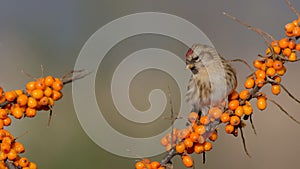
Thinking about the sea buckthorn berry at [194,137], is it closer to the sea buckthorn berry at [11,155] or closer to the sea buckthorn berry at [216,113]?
Result: the sea buckthorn berry at [216,113]

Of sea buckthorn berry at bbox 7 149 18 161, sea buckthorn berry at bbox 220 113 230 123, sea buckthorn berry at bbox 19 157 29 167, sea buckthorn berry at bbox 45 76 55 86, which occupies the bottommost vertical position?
sea buckthorn berry at bbox 220 113 230 123

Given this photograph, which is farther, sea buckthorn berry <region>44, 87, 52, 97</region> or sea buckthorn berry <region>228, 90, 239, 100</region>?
sea buckthorn berry <region>228, 90, 239, 100</region>

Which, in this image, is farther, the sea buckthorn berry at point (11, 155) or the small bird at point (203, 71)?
the small bird at point (203, 71)

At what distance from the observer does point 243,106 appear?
918 millimetres

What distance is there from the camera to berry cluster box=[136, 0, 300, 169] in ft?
2.81

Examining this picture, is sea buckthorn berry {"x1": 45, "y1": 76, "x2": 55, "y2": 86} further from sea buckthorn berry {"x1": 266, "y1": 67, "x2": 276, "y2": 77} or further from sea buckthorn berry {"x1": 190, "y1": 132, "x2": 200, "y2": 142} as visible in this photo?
sea buckthorn berry {"x1": 266, "y1": 67, "x2": 276, "y2": 77}

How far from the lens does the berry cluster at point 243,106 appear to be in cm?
85

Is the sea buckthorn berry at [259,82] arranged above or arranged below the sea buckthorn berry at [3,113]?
below

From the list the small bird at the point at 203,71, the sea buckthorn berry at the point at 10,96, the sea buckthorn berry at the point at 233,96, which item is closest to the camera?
the sea buckthorn berry at the point at 10,96

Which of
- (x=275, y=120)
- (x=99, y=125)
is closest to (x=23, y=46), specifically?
(x=275, y=120)

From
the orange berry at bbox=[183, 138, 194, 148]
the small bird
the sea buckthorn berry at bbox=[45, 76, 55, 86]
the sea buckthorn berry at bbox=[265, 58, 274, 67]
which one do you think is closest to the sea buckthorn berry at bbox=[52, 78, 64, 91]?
the sea buckthorn berry at bbox=[45, 76, 55, 86]

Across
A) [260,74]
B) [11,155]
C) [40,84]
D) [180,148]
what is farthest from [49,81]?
[260,74]

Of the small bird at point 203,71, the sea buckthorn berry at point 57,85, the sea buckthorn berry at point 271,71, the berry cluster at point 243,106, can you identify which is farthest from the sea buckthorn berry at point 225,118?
the small bird at point 203,71

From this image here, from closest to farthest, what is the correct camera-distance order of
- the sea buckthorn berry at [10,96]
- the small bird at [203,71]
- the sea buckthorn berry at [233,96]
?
the sea buckthorn berry at [10,96]
the sea buckthorn berry at [233,96]
the small bird at [203,71]
